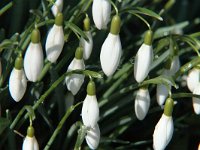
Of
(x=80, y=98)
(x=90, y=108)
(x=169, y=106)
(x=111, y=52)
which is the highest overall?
(x=111, y=52)

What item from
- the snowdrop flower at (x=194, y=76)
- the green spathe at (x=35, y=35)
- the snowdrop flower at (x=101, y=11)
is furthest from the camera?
the snowdrop flower at (x=194, y=76)

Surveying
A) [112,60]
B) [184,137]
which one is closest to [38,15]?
[112,60]

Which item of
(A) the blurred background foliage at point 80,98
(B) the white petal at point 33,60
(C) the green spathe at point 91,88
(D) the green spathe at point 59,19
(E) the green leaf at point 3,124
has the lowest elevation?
(A) the blurred background foliage at point 80,98

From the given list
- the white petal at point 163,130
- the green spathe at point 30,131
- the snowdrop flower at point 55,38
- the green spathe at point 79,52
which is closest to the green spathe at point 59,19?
the snowdrop flower at point 55,38

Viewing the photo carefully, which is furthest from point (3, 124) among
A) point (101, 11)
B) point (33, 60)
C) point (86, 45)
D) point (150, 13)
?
point (150, 13)

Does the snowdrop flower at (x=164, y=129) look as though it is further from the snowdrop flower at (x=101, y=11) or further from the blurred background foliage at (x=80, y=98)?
the snowdrop flower at (x=101, y=11)

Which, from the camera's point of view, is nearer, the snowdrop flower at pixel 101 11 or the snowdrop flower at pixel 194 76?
the snowdrop flower at pixel 101 11

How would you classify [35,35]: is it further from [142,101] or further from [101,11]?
[142,101]
